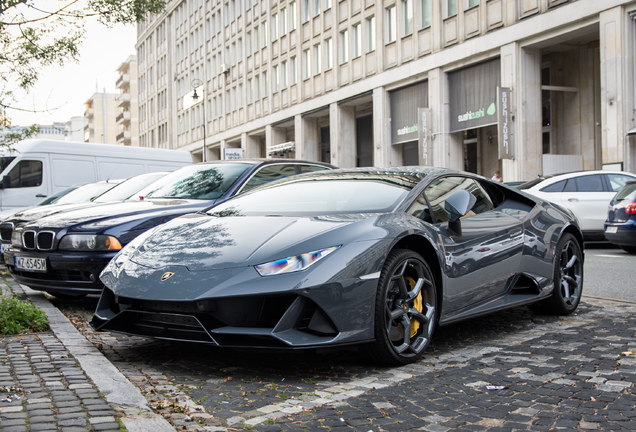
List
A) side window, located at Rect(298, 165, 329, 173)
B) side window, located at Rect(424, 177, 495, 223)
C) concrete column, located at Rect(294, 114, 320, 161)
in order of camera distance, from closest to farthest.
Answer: side window, located at Rect(424, 177, 495, 223), side window, located at Rect(298, 165, 329, 173), concrete column, located at Rect(294, 114, 320, 161)

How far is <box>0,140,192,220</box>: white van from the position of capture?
16891 millimetres

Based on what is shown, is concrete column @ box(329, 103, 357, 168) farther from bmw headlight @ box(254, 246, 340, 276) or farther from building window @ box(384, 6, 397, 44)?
bmw headlight @ box(254, 246, 340, 276)

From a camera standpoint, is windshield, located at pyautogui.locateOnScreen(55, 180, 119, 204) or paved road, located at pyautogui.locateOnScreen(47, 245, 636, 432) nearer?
paved road, located at pyautogui.locateOnScreen(47, 245, 636, 432)

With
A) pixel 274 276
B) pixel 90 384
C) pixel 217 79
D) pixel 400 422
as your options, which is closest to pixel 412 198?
pixel 274 276

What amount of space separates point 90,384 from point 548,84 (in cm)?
2881

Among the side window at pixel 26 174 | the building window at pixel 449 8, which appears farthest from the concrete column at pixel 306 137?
the side window at pixel 26 174

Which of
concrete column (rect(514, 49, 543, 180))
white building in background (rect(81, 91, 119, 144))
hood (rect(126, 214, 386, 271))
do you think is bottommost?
hood (rect(126, 214, 386, 271))

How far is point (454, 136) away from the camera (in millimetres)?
30641

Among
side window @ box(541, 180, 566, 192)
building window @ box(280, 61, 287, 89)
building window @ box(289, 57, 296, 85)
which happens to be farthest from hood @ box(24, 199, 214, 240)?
building window @ box(280, 61, 287, 89)

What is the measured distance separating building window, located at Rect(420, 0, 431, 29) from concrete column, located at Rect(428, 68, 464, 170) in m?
2.28

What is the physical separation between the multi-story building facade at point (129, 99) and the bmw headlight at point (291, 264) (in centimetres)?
8821

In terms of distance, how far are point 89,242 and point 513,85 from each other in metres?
22.8

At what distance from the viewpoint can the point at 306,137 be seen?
4384cm

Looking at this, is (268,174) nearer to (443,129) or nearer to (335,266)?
(335,266)
